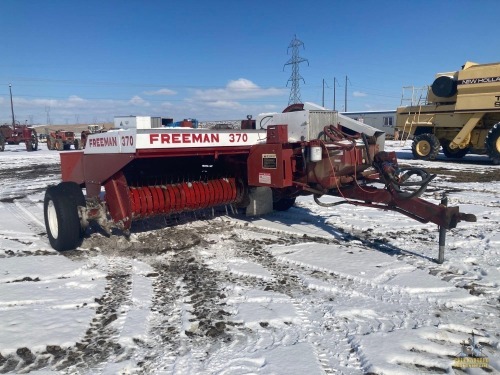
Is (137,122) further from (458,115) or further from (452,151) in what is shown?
(452,151)

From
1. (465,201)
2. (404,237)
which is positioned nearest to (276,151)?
(404,237)

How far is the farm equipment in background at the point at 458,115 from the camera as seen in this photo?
13.7 m

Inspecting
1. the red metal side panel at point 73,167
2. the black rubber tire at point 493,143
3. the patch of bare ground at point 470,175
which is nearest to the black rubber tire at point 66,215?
the red metal side panel at point 73,167

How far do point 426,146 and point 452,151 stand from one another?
1254 mm

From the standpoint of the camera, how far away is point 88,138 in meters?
5.48

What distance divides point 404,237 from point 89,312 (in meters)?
3.83

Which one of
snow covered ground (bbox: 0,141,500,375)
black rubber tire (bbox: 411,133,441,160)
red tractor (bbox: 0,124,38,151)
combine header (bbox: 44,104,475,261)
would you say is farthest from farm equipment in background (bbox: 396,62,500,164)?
red tractor (bbox: 0,124,38,151)

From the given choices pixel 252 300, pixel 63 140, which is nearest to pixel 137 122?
pixel 252 300

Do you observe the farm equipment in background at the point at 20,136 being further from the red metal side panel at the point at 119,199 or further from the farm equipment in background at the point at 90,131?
the red metal side panel at the point at 119,199

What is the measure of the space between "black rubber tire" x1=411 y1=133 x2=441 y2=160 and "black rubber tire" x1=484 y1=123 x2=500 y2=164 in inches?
70.2

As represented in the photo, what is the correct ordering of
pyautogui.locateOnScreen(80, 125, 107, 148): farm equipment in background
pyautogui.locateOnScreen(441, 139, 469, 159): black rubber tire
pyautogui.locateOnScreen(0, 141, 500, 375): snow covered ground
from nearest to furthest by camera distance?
pyautogui.locateOnScreen(0, 141, 500, 375): snow covered ground → pyautogui.locateOnScreen(80, 125, 107, 148): farm equipment in background → pyautogui.locateOnScreen(441, 139, 469, 159): black rubber tire

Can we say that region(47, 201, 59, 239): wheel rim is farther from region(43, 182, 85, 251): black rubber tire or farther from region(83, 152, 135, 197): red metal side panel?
region(83, 152, 135, 197): red metal side panel

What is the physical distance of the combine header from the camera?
4.52 metres

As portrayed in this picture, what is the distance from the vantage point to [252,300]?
3.52 meters
